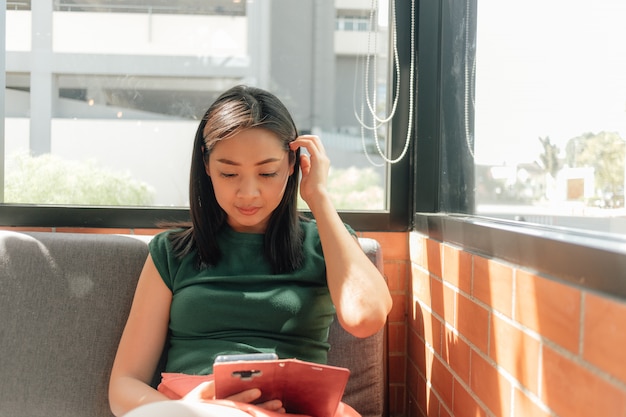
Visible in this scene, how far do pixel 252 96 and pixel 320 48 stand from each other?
30.7 inches

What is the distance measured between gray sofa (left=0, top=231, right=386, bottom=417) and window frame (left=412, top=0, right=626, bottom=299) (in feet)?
1.54

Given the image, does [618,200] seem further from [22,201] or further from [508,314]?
[22,201]

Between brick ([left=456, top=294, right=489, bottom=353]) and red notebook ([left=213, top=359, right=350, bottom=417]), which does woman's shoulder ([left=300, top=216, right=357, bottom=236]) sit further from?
red notebook ([left=213, top=359, right=350, bottom=417])

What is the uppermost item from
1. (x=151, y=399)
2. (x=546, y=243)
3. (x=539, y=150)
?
(x=539, y=150)

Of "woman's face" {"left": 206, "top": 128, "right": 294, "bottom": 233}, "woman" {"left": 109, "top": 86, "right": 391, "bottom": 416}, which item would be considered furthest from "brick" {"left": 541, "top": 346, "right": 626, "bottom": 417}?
"woman's face" {"left": 206, "top": 128, "right": 294, "bottom": 233}

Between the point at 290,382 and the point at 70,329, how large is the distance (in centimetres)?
84

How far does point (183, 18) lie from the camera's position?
2.25 m

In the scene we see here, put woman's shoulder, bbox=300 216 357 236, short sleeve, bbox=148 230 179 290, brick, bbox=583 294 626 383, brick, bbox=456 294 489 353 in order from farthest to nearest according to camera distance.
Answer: woman's shoulder, bbox=300 216 357 236 → short sleeve, bbox=148 230 179 290 → brick, bbox=456 294 489 353 → brick, bbox=583 294 626 383

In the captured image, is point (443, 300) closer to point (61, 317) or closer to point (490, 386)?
point (490, 386)

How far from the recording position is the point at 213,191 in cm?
168

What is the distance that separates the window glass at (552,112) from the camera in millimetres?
957

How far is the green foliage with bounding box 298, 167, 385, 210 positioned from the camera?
2258 millimetres

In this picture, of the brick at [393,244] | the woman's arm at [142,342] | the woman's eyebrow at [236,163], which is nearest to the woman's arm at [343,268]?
the woman's eyebrow at [236,163]

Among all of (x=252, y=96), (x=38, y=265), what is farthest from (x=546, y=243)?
(x=38, y=265)
